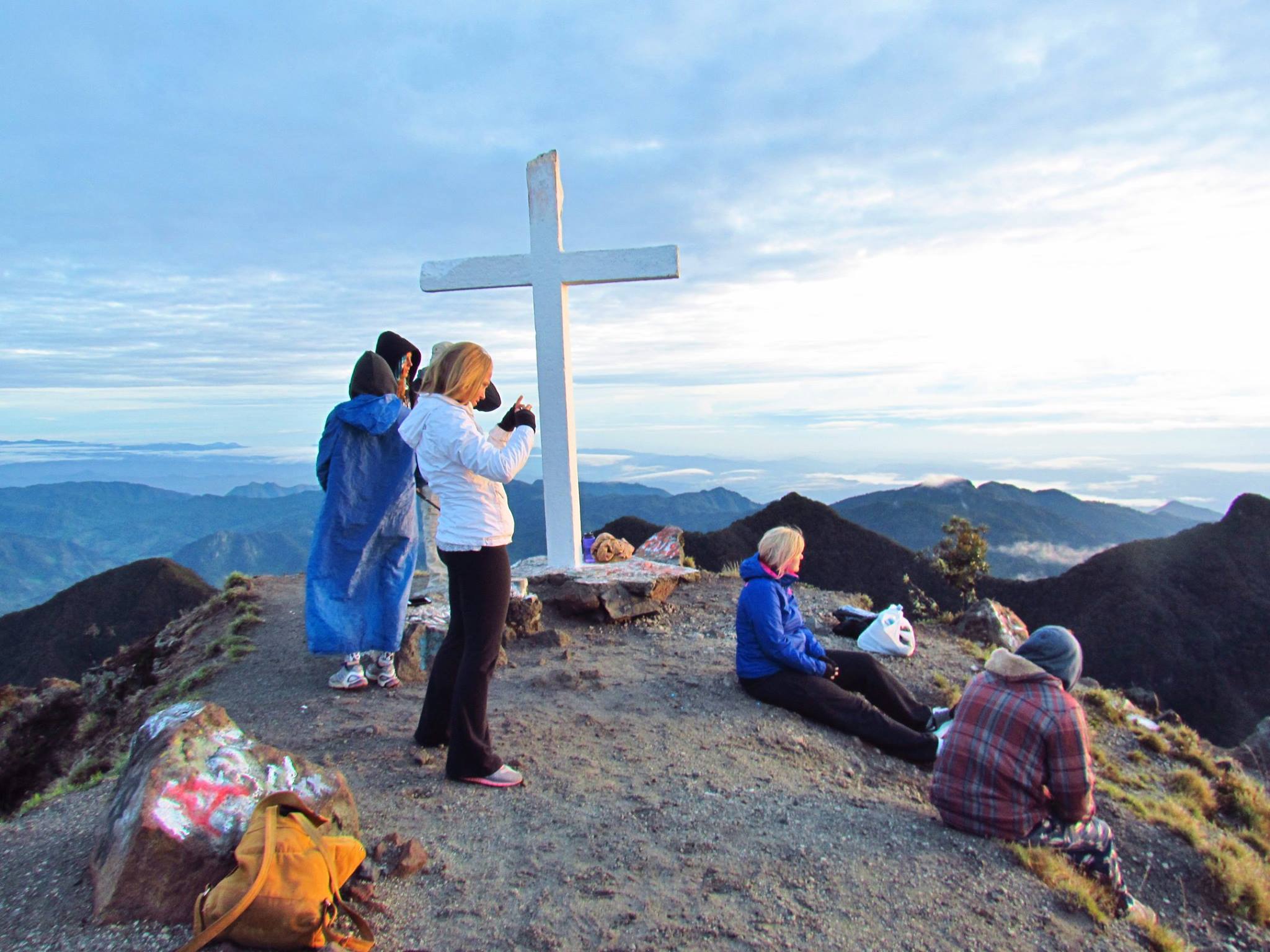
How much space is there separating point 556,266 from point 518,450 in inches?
172

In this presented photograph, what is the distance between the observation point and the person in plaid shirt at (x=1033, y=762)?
3.75 meters

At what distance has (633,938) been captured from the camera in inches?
115

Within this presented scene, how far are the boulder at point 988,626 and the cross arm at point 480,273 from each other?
5860 mm

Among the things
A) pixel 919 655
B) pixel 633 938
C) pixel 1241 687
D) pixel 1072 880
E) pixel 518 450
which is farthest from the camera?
pixel 1241 687

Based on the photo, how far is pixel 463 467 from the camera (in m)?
3.92

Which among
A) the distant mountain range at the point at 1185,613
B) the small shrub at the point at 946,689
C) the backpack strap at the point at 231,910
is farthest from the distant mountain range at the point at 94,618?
the distant mountain range at the point at 1185,613

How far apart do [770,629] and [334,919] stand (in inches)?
126

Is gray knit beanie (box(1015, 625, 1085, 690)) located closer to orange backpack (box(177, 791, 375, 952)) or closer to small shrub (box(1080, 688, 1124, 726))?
orange backpack (box(177, 791, 375, 952))

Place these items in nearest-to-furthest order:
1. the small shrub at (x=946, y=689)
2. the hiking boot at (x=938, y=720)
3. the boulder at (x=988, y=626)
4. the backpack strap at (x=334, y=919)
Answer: the backpack strap at (x=334, y=919)
the hiking boot at (x=938, y=720)
the small shrub at (x=946, y=689)
the boulder at (x=988, y=626)

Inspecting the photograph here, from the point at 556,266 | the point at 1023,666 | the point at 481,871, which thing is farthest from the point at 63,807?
the point at 556,266

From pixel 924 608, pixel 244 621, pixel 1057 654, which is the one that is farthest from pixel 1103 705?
pixel 244 621

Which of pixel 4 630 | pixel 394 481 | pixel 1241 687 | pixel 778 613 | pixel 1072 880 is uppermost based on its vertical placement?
pixel 394 481

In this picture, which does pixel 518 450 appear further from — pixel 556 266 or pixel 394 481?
pixel 556 266

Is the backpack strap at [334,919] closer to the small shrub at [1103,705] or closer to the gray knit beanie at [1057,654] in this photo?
the gray knit beanie at [1057,654]
